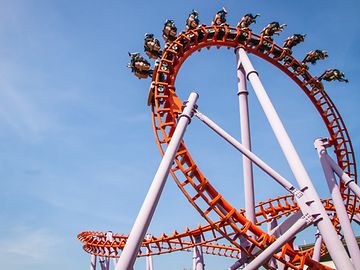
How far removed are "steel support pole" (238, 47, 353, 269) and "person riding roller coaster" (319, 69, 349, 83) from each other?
316 centimetres

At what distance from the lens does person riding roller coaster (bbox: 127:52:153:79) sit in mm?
7871

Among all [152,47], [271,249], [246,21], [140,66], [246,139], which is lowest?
[271,249]

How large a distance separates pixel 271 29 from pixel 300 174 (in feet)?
16.5

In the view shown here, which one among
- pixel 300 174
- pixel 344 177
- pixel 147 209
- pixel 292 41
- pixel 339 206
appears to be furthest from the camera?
pixel 292 41

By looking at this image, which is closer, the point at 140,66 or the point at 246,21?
the point at 140,66

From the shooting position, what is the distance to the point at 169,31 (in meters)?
8.11

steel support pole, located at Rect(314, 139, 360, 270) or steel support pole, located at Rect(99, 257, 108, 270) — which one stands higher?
steel support pole, located at Rect(99, 257, 108, 270)

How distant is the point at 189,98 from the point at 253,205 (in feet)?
8.40

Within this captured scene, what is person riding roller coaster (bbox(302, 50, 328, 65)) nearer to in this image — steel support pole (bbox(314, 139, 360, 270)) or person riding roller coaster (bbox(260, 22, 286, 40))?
person riding roller coaster (bbox(260, 22, 286, 40))

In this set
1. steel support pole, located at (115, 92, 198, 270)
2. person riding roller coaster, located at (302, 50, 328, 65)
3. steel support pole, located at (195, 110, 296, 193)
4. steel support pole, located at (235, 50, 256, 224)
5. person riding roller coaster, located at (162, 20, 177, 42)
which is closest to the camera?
steel support pole, located at (115, 92, 198, 270)

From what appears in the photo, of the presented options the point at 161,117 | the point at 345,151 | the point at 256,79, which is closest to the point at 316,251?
the point at 345,151

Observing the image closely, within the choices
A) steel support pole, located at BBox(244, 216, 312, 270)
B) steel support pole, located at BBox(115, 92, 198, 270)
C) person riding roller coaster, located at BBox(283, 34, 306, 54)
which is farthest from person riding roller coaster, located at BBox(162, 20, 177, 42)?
steel support pole, located at BBox(244, 216, 312, 270)

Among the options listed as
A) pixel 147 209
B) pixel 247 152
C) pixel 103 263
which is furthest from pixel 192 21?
pixel 103 263

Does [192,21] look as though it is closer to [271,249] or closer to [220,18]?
[220,18]
